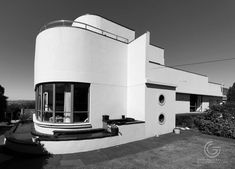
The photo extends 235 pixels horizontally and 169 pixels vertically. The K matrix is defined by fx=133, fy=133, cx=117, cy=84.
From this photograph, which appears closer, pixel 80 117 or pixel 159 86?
pixel 80 117

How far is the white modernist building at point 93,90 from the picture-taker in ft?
25.9

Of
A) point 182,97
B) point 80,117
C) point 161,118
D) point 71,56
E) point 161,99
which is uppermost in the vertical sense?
point 71,56

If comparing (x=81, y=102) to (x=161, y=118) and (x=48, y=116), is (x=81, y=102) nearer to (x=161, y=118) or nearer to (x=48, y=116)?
(x=48, y=116)

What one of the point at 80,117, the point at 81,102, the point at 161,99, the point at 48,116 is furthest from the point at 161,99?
the point at 48,116

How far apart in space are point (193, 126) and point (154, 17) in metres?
10.5

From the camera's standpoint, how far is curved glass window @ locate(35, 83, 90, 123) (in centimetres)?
817

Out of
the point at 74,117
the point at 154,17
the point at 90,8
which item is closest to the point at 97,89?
the point at 74,117

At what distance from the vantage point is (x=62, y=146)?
634cm

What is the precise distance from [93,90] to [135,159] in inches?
190

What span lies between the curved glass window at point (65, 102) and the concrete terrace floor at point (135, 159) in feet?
8.08

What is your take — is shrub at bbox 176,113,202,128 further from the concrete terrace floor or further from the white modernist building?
the concrete terrace floor

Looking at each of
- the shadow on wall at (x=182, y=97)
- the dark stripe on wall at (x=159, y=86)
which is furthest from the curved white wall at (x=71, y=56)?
the shadow on wall at (x=182, y=97)

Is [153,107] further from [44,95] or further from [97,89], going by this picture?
[44,95]

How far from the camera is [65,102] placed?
27.2 ft
